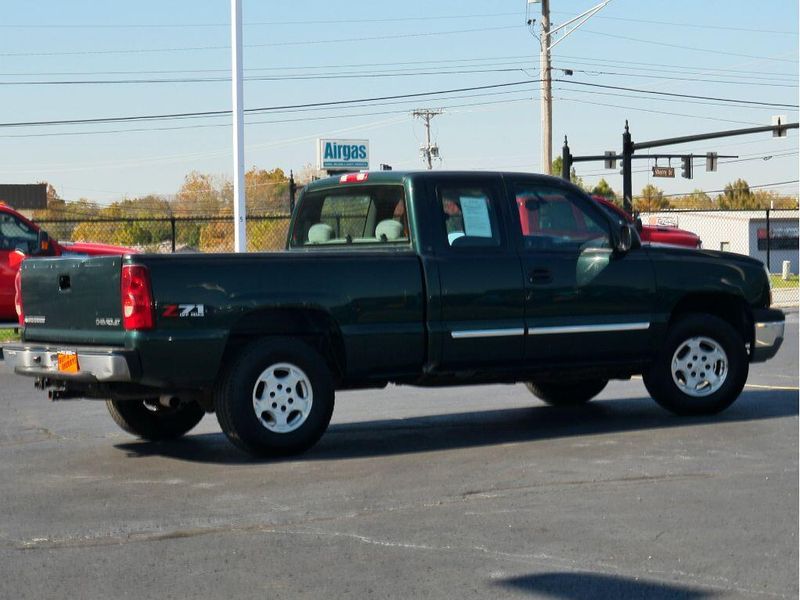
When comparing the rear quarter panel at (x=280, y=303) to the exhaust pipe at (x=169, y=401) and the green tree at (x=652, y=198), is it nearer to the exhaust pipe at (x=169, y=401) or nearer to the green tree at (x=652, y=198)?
the exhaust pipe at (x=169, y=401)

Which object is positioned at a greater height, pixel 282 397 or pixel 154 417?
pixel 282 397

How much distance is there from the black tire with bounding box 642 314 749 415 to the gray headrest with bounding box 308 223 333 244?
269cm

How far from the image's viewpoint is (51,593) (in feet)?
18.4

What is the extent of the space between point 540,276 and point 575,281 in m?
0.31

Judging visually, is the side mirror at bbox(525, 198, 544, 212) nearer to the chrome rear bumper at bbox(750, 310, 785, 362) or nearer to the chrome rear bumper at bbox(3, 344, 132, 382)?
the chrome rear bumper at bbox(750, 310, 785, 362)

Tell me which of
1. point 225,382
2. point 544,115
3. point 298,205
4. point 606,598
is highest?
point 544,115

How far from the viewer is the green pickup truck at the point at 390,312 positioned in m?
8.66

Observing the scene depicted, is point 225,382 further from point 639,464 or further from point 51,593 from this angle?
point 51,593

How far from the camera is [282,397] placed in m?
8.95

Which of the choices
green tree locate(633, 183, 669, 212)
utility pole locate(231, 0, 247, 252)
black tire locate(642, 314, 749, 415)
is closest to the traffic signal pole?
utility pole locate(231, 0, 247, 252)

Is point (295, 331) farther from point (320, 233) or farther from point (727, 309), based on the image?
point (727, 309)

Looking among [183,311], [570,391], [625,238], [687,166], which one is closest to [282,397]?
[183,311]

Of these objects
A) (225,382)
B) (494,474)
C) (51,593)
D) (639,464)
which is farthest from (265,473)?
→ (51,593)

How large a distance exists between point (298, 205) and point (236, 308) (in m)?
2.20
